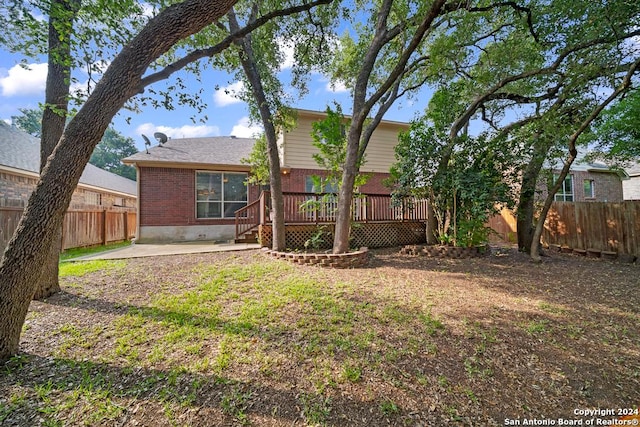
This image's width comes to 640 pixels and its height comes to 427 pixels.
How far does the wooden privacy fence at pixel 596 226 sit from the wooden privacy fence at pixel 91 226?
50.5 feet

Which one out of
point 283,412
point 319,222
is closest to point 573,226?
point 319,222

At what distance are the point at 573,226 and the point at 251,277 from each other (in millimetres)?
9796

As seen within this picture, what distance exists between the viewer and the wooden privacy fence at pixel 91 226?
27.0 feet

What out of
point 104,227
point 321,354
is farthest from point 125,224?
point 321,354

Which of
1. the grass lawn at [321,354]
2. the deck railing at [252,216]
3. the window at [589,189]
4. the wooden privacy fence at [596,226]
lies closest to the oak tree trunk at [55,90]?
the grass lawn at [321,354]

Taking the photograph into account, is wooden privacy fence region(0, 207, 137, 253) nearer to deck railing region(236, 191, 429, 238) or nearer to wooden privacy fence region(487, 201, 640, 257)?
deck railing region(236, 191, 429, 238)

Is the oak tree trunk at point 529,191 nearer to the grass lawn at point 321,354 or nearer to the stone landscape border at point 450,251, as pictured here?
the stone landscape border at point 450,251

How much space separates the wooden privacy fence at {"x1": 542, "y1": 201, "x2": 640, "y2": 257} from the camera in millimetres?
6512

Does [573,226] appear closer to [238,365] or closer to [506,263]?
[506,263]

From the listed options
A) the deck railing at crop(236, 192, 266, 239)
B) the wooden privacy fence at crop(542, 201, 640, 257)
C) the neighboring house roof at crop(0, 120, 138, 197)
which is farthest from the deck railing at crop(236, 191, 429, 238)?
the neighboring house roof at crop(0, 120, 138, 197)

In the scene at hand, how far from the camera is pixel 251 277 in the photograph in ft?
16.0

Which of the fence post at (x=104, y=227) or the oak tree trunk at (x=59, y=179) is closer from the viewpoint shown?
the oak tree trunk at (x=59, y=179)

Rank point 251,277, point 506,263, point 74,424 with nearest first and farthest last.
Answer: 1. point 74,424
2. point 251,277
3. point 506,263

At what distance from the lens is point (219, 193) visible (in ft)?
36.4
